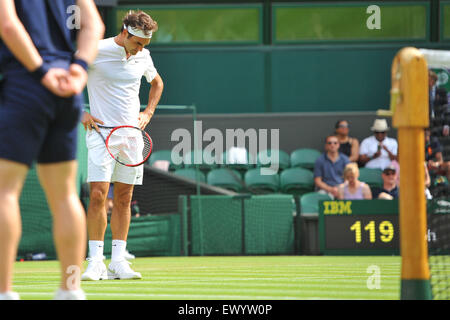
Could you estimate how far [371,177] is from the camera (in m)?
13.5

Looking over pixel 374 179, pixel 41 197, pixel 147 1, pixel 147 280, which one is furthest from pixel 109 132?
pixel 147 1

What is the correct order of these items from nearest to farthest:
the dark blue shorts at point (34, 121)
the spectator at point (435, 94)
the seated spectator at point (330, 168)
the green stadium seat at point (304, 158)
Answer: the dark blue shorts at point (34, 121) < the spectator at point (435, 94) < the seated spectator at point (330, 168) < the green stadium seat at point (304, 158)

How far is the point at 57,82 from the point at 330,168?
10.1 metres

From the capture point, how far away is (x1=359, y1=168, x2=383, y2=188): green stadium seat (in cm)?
1344

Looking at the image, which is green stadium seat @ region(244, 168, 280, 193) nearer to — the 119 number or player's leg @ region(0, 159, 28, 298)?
the 119 number

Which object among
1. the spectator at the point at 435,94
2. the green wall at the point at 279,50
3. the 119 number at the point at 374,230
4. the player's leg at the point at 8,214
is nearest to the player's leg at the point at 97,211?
the spectator at the point at 435,94

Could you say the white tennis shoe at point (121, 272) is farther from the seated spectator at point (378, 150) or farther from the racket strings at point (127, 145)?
the seated spectator at point (378, 150)

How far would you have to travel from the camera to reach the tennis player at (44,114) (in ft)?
11.1

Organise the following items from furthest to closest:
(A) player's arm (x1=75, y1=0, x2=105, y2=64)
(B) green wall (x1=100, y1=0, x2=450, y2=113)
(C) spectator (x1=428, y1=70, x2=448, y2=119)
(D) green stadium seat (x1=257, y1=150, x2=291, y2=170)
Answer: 1. (B) green wall (x1=100, y1=0, x2=450, y2=113)
2. (D) green stadium seat (x1=257, y1=150, x2=291, y2=170)
3. (C) spectator (x1=428, y1=70, x2=448, y2=119)
4. (A) player's arm (x1=75, y1=0, x2=105, y2=64)

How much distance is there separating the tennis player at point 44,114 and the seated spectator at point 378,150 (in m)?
10.5

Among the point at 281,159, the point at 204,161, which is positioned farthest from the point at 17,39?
the point at 281,159

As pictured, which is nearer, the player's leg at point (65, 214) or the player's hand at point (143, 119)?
the player's leg at point (65, 214)

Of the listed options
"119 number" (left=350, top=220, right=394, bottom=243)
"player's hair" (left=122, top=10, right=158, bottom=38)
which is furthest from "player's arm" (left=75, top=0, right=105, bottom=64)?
"119 number" (left=350, top=220, right=394, bottom=243)

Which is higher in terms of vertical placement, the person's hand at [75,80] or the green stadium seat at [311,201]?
the person's hand at [75,80]
